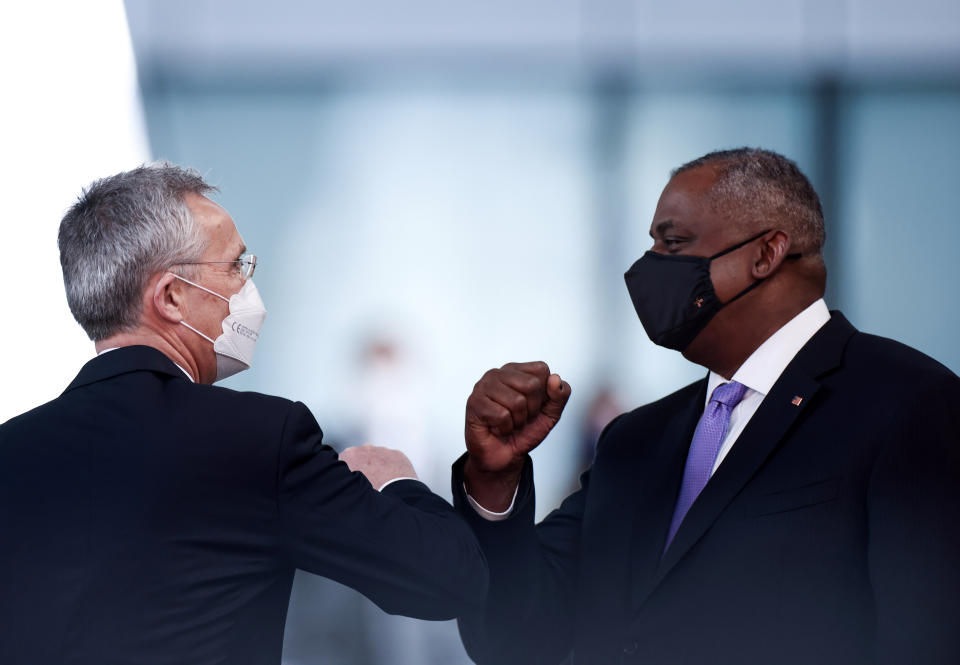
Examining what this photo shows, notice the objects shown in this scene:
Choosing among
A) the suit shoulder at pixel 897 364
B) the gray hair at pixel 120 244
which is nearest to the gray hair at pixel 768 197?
the suit shoulder at pixel 897 364

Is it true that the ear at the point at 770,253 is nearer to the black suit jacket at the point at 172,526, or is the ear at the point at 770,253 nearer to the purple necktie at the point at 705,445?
the purple necktie at the point at 705,445

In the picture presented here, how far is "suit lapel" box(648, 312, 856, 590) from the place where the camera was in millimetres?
1673

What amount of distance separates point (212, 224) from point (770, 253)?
1.10m

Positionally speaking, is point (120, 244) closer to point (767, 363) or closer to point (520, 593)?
point (520, 593)

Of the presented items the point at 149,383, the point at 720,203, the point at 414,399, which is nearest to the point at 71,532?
the point at 149,383

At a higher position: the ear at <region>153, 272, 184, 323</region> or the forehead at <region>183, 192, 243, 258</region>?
the forehead at <region>183, 192, 243, 258</region>

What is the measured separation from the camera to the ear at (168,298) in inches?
62.8

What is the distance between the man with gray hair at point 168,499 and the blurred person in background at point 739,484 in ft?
1.09

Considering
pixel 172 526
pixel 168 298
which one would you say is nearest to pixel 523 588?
pixel 172 526

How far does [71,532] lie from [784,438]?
122 cm

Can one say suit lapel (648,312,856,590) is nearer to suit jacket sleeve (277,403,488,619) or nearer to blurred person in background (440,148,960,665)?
blurred person in background (440,148,960,665)

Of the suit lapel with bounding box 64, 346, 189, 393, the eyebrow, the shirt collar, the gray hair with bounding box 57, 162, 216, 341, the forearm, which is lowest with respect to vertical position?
the forearm

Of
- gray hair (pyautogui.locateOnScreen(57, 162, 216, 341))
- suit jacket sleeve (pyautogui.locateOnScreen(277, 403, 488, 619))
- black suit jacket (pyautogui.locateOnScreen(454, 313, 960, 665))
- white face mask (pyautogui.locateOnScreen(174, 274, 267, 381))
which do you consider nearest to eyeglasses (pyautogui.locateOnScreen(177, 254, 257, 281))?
white face mask (pyautogui.locateOnScreen(174, 274, 267, 381))

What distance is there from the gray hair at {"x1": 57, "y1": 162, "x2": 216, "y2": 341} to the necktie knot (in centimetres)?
106
